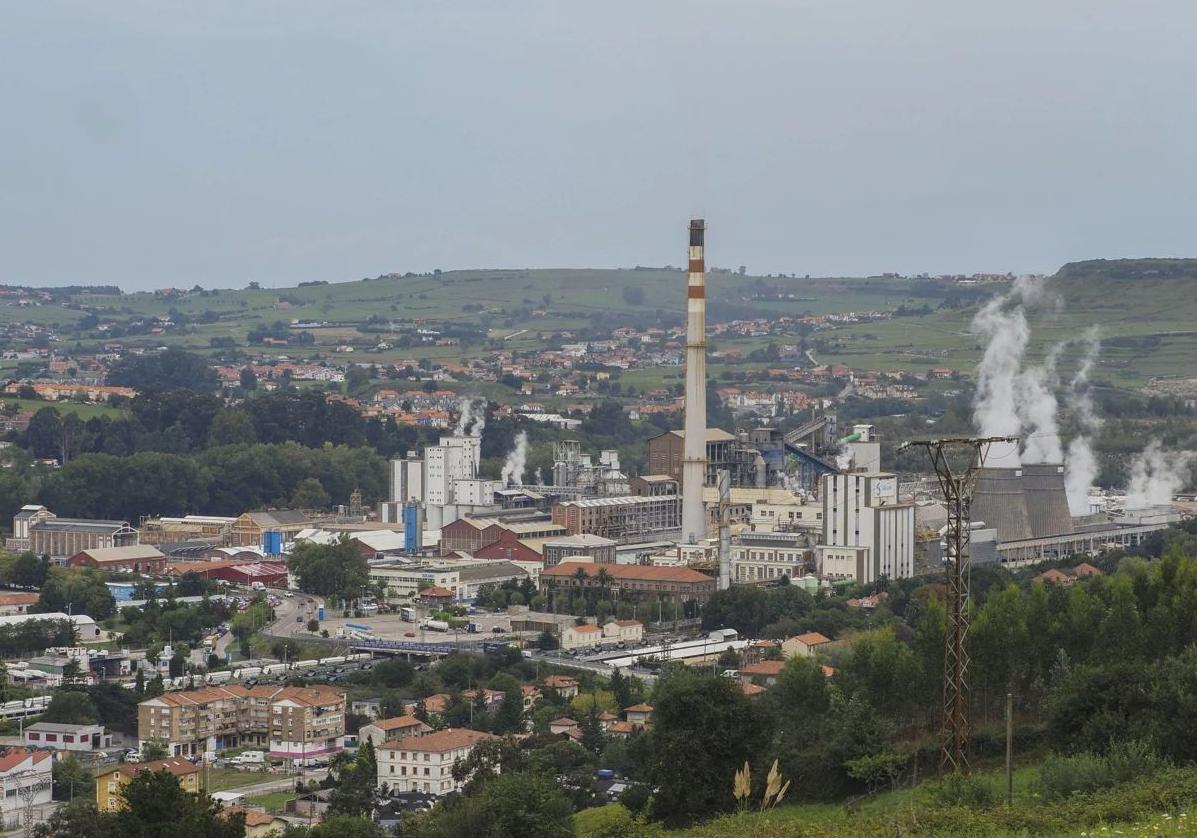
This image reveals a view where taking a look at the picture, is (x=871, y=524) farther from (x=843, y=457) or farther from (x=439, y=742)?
(x=439, y=742)

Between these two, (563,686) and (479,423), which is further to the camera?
(479,423)

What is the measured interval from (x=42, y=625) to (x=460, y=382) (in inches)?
2176

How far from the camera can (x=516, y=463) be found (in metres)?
66.2

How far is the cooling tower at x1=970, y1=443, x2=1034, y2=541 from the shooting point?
4822 cm

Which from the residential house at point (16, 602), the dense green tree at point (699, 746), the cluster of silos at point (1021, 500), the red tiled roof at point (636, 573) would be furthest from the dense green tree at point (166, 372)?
the dense green tree at point (699, 746)

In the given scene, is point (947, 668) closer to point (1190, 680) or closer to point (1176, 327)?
point (1190, 680)

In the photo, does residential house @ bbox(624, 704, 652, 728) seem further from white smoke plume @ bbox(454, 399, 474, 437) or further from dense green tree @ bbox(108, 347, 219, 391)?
dense green tree @ bbox(108, 347, 219, 391)

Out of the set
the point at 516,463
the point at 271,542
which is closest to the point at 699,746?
the point at 271,542

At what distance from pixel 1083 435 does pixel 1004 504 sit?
20.2 m

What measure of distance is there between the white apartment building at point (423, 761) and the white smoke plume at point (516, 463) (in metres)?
33.9

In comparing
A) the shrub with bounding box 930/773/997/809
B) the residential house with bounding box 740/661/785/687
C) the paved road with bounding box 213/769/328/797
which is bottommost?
the paved road with bounding box 213/769/328/797

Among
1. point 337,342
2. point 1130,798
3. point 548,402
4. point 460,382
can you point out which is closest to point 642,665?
point 1130,798

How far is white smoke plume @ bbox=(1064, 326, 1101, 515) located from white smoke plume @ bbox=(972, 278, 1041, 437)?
5.88 feet

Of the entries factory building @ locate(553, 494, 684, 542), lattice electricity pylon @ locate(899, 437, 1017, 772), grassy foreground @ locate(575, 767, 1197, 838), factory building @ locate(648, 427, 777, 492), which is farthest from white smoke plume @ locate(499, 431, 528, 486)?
grassy foreground @ locate(575, 767, 1197, 838)
